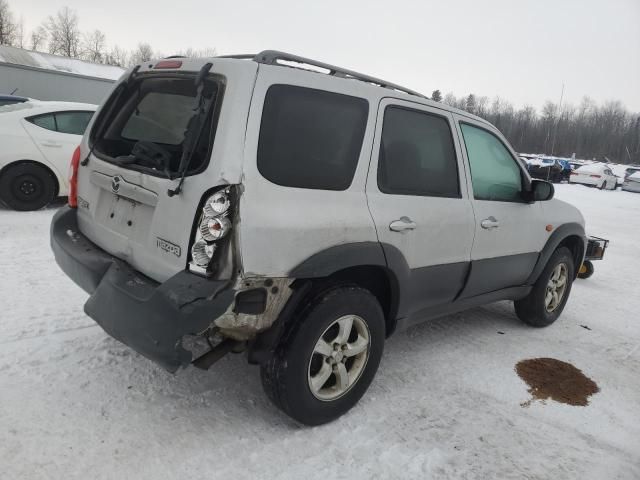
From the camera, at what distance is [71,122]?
290 inches

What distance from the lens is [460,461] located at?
2.67 meters

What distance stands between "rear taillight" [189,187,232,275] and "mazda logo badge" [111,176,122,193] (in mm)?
774

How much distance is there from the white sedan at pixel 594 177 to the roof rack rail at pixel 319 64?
27.0m

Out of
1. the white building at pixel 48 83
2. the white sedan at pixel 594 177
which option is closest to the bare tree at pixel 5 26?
the white building at pixel 48 83

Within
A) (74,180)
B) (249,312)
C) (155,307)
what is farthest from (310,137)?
(74,180)

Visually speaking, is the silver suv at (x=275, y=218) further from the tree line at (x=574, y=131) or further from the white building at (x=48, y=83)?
the tree line at (x=574, y=131)

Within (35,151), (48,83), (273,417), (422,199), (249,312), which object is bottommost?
(273,417)

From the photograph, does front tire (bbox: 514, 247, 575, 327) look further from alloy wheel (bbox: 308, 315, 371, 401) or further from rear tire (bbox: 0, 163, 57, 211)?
rear tire (bbox: 0, 163, 57, 211)

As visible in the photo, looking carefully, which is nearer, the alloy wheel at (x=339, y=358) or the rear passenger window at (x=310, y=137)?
the rear passenger window at (x=310, y=137)

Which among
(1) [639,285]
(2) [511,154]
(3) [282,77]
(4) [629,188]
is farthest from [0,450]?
(4) [629,188]

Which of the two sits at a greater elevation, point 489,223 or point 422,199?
point 422,199

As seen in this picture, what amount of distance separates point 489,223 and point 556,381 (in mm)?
1283

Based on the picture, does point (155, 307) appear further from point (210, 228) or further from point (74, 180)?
Result: point (74, 180)

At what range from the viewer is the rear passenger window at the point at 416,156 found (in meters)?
3.00
